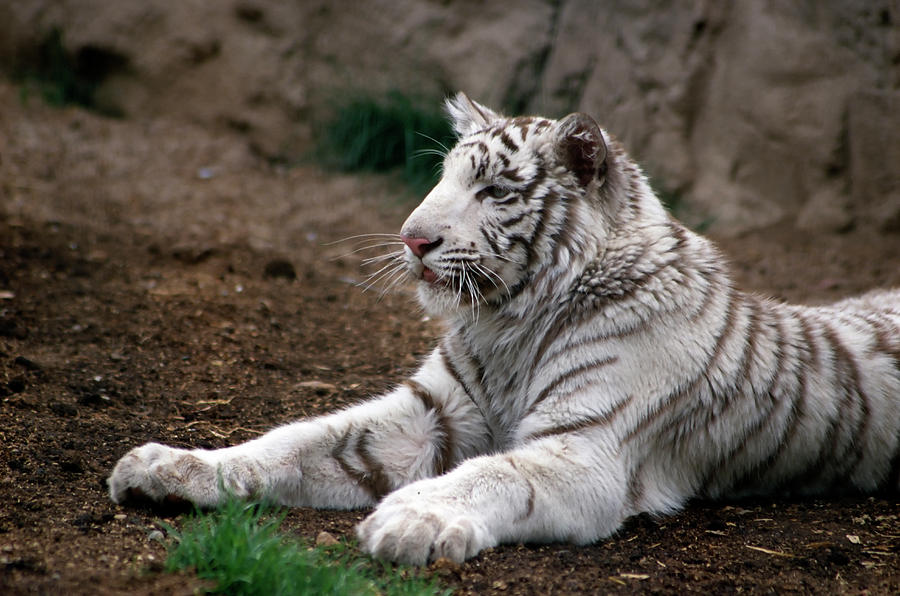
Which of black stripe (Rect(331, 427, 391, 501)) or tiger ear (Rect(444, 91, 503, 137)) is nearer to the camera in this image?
black stripe (Rect(331, 427, 391, 501))

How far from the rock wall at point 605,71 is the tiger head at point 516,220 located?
3.31 m

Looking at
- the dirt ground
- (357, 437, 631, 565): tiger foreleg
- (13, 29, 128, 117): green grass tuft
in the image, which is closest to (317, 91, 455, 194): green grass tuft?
the dirt ground

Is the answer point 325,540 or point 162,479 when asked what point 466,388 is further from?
point 162,479

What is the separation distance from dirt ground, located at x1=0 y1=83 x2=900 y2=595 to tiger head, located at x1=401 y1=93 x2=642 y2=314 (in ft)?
2.78

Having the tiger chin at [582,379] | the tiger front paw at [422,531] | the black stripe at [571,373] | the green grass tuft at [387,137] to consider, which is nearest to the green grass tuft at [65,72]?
the green grass tuft at [387,137]

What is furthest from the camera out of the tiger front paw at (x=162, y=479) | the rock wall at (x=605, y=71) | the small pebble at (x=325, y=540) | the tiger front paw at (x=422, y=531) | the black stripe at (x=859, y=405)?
the rock wall at (x=605, y=71)

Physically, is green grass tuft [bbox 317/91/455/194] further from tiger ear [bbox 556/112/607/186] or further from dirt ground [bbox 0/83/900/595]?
tiger ear [bbox 556/112/607/186]

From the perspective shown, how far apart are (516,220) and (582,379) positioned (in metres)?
0.55

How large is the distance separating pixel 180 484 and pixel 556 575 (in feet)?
3.62

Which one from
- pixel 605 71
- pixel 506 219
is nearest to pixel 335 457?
pixel 506 219

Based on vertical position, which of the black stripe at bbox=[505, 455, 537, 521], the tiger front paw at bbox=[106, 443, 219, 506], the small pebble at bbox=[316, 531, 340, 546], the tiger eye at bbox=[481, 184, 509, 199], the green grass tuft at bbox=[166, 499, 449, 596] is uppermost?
the tiger eye at bbox=[481, 184, 509, 199]

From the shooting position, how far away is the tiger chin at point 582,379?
9.58ft

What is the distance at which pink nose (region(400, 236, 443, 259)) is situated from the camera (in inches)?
120

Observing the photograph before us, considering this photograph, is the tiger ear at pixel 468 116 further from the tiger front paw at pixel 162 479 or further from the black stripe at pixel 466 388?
the tiger front paw at pixel 162 479
